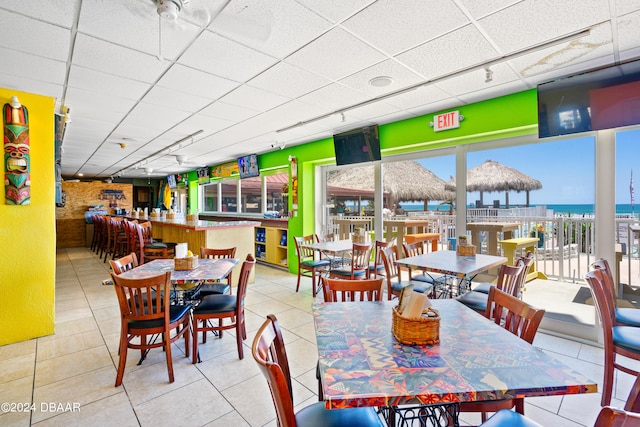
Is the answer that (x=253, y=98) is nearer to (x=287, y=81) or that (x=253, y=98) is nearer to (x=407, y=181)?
(x=287, y=81)

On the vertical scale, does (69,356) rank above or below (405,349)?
below

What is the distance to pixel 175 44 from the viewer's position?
2.43 metres

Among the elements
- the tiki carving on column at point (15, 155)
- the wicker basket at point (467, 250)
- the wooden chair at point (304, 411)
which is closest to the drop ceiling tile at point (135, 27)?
the tiki carving on column at point (15, 155)

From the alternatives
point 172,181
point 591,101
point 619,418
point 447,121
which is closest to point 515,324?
point 619,418

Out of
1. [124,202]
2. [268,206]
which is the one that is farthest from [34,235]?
[124,202]

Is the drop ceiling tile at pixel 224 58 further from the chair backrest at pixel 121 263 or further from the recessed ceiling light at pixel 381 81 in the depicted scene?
the chair backrest at pixel 121 263

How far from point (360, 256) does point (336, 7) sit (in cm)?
306

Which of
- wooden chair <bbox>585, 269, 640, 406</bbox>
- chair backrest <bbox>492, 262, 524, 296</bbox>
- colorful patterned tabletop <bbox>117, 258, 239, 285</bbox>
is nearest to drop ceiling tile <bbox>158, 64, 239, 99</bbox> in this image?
colorful patterned tabletop <bbox>117, 258, 239, 285</bbox>

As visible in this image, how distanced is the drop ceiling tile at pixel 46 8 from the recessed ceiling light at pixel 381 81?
245cm

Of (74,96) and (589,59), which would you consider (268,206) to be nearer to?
(74,96)

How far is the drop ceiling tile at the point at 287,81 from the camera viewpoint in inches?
114

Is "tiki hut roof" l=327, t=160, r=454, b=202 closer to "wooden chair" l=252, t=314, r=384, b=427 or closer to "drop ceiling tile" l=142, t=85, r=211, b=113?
"drop ceiling tile" l=142, t=85, r=211, b=113

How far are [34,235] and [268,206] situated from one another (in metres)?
5.29

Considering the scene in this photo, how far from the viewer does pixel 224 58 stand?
2.66 meters
